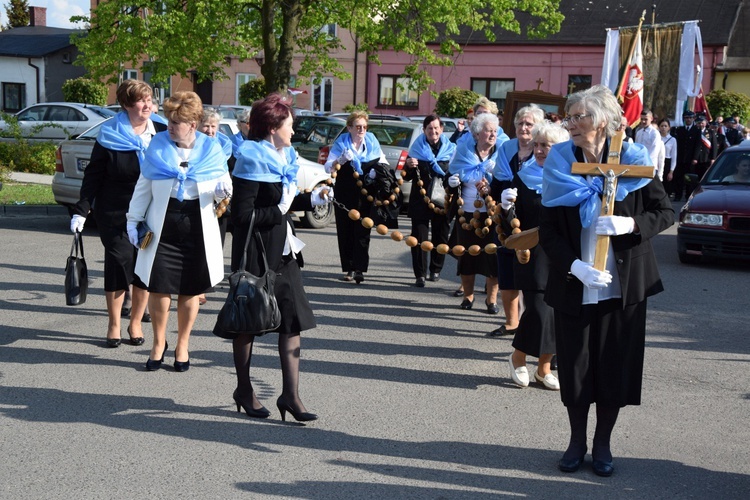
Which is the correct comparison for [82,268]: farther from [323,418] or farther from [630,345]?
[630,345]

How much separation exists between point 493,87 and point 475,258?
116 ft

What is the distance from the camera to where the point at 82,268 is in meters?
7.39

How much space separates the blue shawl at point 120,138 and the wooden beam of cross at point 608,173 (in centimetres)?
367

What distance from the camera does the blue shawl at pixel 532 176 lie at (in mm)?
6820

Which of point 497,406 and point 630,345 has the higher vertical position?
point 630,345

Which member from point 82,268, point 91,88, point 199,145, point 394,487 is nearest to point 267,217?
point 199,145

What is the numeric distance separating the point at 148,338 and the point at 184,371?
1.09 meters

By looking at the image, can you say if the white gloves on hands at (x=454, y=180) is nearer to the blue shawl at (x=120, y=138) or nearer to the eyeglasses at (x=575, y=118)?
the blue shawl at (x=120, y=138)

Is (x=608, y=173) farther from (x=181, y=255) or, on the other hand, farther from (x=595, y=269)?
(x=181, y=255)

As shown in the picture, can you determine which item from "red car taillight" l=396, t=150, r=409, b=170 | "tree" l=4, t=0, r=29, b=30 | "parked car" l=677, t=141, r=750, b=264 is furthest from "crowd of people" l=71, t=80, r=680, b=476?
"tree" l=4, t=0, r=29, b=30

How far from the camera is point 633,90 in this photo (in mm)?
18922

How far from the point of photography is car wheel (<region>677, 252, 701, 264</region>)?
40.9 ft

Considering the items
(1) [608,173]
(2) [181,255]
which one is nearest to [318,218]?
(2) [181,255]

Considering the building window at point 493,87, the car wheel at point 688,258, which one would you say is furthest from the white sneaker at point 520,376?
the building window at point 493,87
